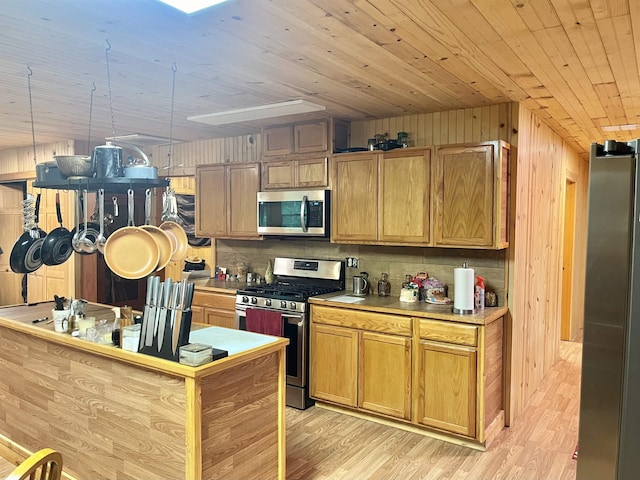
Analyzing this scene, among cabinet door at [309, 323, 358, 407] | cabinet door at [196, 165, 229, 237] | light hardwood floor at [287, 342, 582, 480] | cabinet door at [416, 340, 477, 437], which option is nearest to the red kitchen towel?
cabinet door at [309, 323, 358, 407]

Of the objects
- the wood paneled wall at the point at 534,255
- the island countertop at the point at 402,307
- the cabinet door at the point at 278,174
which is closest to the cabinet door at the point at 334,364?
the island countertop at the point at 402,307

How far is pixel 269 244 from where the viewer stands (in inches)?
205

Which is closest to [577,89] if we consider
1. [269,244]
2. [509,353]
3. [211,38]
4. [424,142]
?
[424,142]

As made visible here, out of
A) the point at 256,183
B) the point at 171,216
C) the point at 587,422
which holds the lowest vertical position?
the point at 587,422

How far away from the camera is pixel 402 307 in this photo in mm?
3805

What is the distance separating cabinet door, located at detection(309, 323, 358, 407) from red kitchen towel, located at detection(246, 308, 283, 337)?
0.99ft

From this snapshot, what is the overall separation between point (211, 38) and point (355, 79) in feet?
3.43

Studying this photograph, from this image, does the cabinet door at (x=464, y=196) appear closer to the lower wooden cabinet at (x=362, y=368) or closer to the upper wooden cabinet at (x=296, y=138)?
the lower wooden cabinet at (x=362, y=368)

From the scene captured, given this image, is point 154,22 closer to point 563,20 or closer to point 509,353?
point 563,20

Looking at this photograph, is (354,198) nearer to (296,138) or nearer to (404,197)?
(404,197)

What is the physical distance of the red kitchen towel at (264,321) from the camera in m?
4.27

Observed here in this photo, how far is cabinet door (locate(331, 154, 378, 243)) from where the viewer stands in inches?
163

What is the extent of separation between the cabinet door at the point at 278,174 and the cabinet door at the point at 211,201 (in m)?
0.52

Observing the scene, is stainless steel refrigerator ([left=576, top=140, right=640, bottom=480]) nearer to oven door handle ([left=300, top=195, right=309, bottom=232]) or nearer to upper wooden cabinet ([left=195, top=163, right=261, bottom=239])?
oven door handle ([left=300, top=195, right=309, bottom=232])
